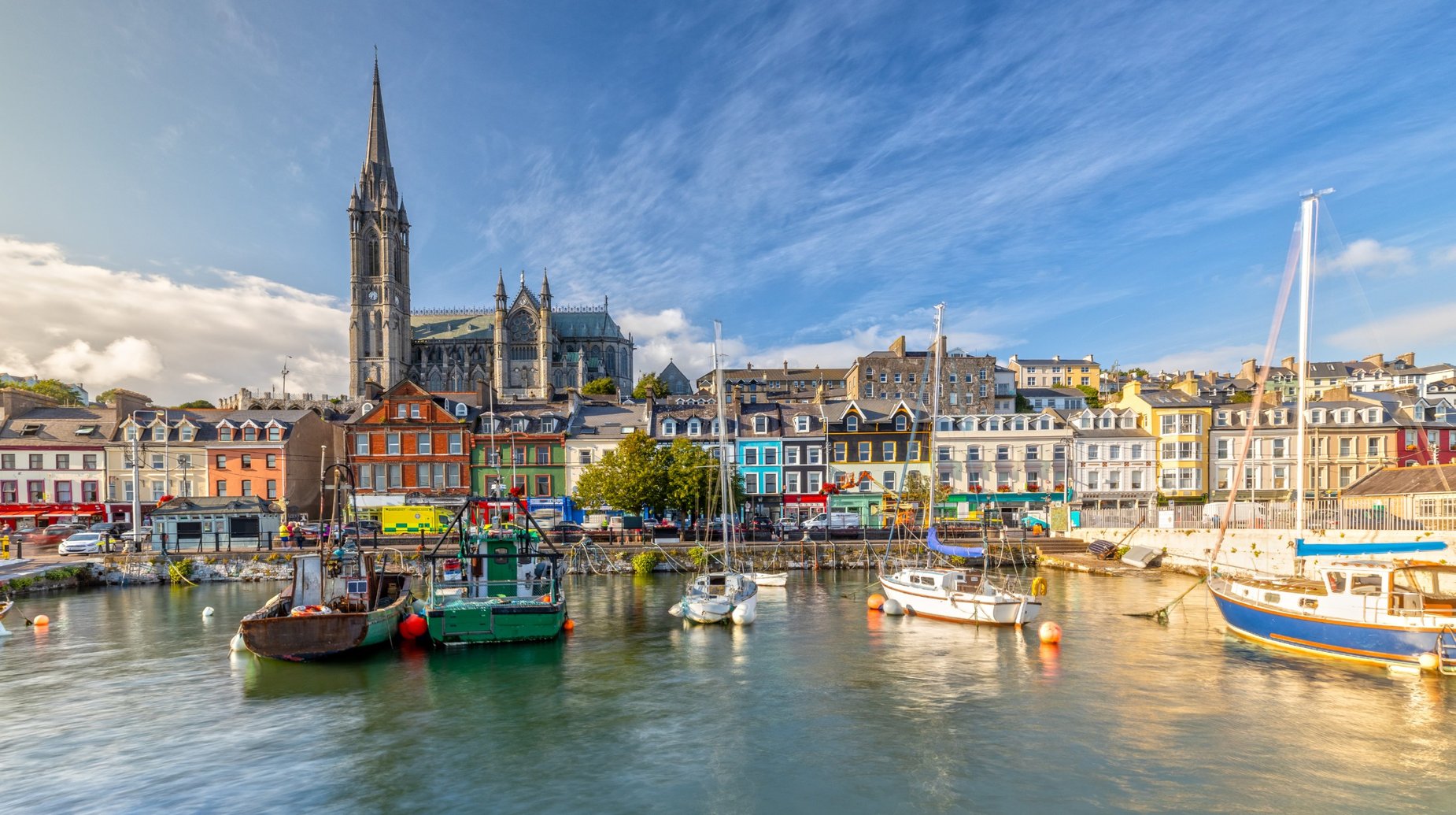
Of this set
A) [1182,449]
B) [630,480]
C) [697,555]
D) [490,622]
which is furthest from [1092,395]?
→ [490,622]

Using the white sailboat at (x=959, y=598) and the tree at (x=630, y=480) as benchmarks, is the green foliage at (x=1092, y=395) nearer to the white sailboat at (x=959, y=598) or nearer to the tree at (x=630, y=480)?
the tree at (x=630, y=480)

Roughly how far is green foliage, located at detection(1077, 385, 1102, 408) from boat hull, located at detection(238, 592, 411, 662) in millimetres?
104986

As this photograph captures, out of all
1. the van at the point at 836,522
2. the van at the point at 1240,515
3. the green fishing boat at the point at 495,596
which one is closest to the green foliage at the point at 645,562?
the van at the point at 836,522

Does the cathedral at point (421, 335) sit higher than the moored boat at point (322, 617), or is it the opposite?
the cathedral at point (421, 335)

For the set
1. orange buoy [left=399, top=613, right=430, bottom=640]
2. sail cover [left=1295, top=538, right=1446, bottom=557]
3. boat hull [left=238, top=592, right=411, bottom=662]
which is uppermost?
sail cover [left=1295, top=538, right=1446, bottom=557]

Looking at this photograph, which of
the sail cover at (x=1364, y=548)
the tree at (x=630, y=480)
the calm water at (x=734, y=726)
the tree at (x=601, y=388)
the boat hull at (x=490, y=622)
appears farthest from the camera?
the tree at (x=601, y=388)

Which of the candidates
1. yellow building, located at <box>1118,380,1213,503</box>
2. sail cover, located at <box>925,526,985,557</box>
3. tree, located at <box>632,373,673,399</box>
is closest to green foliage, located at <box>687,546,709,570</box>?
sail cover, located at <box>925,526,985,557</box>

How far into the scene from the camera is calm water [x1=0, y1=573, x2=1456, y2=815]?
1647cm

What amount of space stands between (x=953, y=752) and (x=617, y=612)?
2187 cm

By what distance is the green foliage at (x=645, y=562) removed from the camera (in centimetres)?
5191

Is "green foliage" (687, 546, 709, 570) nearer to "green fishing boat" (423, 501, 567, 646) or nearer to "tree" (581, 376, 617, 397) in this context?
"green fishing boat" (423, 501, 567, 646)

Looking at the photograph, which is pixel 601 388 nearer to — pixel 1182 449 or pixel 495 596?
pixel 1182 449

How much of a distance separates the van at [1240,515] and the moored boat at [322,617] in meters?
46.1

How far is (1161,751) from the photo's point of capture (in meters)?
18.4
